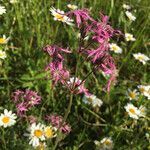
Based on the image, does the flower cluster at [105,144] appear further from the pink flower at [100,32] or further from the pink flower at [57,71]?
the pink flower at [100,32]

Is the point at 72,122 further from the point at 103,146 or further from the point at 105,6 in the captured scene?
the point at 105,6

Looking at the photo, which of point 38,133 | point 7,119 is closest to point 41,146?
point 38,133

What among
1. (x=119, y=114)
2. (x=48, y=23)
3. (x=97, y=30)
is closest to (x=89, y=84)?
(x=119, y=114)

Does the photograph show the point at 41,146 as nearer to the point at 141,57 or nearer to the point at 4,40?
the point at 4,40

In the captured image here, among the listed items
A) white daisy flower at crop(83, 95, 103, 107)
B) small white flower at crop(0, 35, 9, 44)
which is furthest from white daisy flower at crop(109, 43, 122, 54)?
small white flower at crop(0, 35, 9, 44)

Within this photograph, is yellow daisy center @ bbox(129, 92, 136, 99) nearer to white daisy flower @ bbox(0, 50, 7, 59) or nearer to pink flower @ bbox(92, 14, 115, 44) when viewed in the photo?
white daisy flower @ bbox(0, 50, 7, 59)
